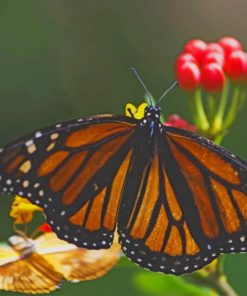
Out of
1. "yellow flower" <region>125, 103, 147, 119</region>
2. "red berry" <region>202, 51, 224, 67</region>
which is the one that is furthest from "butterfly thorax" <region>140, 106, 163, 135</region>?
"red berry" <region>202, 51, 224, 67</region>

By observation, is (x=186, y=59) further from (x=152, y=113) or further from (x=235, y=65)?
(x=152, y=113)

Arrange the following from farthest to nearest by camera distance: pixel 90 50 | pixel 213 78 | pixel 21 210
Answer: pixel 90 50 → pixel 213 78 → pixel 21 210

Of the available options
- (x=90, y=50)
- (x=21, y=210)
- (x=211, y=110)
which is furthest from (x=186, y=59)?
(x=90, y=50)

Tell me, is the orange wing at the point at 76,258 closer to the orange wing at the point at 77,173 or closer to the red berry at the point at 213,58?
the orange wing at the point at 77,173

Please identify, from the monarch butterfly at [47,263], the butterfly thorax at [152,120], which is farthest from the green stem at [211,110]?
the monarch butterfly at [47,263]

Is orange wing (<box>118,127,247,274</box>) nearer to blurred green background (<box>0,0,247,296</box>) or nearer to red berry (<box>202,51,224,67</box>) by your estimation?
red berry (<box>202,51,224,67</box>)

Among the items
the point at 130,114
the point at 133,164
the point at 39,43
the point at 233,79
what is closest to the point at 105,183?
the point at 133,164

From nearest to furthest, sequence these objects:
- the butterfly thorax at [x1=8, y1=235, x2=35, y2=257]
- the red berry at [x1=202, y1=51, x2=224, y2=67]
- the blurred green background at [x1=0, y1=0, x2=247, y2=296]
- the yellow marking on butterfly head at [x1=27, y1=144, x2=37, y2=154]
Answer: the yellow marking on butterfly head at [x1=27, y1=144, x2=37, y2=154] → the butterfly thorax at [x1=8, y1=235, x2=35, y2=257] → the red berry at [x1=202, y1=51, x2=224, y2=67] → the blurred green background at [x1=0, y1=0, x2=247, y2=296]

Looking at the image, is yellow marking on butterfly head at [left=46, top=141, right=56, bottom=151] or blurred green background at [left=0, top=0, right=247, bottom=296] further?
blurred green background at [left=0, top=0, right=247, bottom=296]
